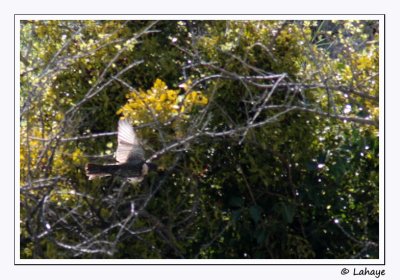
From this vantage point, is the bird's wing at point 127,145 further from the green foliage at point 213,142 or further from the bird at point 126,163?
the green foliage at point 213,142

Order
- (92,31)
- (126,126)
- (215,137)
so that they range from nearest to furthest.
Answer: (126,126) < (215,137) < (92,31)

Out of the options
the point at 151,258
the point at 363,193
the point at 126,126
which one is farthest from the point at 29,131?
the point at 363,193

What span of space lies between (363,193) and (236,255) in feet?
2.44

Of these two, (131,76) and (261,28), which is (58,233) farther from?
(261,28)

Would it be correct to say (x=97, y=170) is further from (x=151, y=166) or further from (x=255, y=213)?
(x=255, y=213)

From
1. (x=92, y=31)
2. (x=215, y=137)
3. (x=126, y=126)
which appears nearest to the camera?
(x=126, y=126)

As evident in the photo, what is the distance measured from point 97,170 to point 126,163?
0.46 ft

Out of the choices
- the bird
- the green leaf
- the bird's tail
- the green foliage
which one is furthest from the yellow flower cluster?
the green leaf

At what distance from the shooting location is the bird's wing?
12.3 ft

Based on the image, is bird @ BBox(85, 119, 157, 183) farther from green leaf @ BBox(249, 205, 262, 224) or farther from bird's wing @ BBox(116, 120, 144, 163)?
green leaf @ BBox(249, 205, 262, 224)

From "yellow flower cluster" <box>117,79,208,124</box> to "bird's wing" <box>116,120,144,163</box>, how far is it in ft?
0.45

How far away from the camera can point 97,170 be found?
150 inches

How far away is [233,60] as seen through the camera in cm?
414

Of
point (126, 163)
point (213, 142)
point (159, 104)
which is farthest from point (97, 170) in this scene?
point (213, 142)
